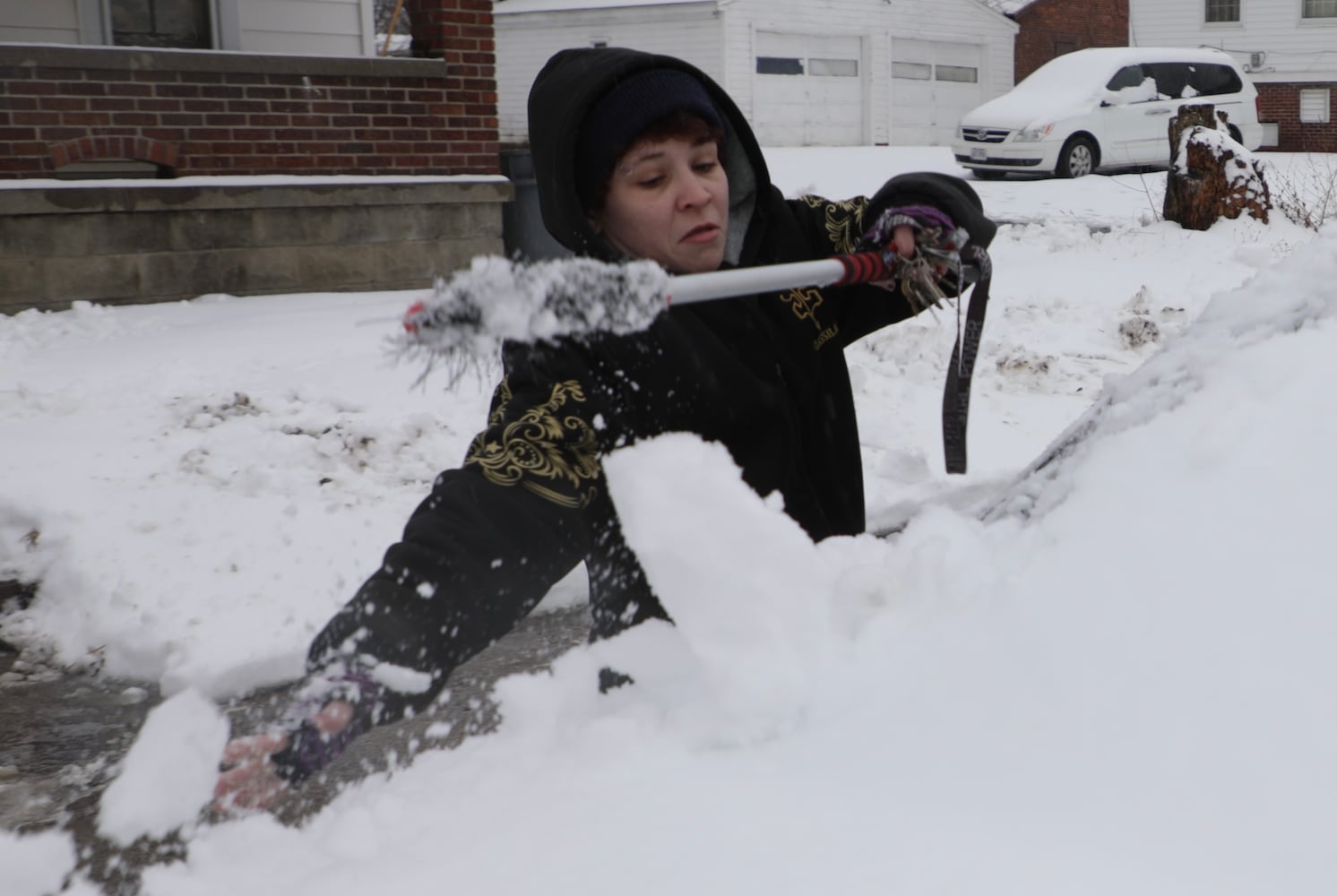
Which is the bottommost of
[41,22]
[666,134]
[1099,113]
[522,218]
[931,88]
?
[522,218]

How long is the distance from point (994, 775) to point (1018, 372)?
5.62m

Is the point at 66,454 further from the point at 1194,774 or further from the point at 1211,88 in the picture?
the point at 1211,88

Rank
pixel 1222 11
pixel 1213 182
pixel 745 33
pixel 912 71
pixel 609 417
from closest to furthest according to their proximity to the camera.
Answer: pixel 609 417 → pixel 1213 182 → pixel 745 33 → pixel 912 71 → pixel 1222 11

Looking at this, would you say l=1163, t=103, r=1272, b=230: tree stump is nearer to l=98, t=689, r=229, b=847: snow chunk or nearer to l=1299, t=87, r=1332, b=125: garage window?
l=98, t=689, r=229, b=847: snow chunk

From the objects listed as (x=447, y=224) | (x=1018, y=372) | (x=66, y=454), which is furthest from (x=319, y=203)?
→ (x=1018, y=372)

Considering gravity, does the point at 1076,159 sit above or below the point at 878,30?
below

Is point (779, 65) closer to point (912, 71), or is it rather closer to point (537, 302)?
point (912, 71)

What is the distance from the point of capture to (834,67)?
26188 millimetres

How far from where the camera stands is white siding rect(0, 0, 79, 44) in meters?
8.15

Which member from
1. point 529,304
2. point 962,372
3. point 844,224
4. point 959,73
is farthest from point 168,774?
point 959,73

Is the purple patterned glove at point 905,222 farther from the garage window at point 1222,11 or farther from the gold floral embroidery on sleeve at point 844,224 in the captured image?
the garage window at point 1222,11

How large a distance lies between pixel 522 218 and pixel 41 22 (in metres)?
3.16

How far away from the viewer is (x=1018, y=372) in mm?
6371

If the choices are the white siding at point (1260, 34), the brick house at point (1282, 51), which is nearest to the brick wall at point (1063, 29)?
the white siding at point (1260, 34)
